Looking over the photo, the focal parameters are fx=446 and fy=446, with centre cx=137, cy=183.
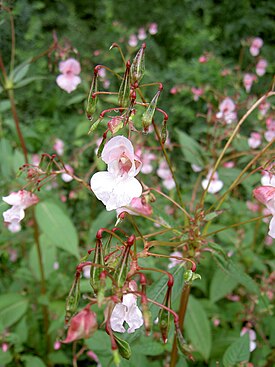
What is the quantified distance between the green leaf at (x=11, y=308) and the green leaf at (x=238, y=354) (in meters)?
0.94

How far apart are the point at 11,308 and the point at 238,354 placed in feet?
3.35

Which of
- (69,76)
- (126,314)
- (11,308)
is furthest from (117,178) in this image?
(11,308)

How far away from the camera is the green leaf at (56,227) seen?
1.71 meters

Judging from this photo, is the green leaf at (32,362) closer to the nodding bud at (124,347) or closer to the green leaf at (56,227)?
the green leaf at (56,227)

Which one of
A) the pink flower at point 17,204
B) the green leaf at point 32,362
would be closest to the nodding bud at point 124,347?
the pink flower at point 17,204

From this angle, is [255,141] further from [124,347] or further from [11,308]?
[124,347]

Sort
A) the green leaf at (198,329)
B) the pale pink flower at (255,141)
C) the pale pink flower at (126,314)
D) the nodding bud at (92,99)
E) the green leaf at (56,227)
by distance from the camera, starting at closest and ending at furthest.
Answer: the pale pink flower at (126,314) → the nodding bud at (92,99) → the green leaf at (198,329) → the green leaf at (56,227) → the pale pink flower at (255,141)

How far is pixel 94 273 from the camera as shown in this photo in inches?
→ 29.7

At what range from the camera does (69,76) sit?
5.98 feet

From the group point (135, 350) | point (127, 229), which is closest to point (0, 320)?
point (135, 350)

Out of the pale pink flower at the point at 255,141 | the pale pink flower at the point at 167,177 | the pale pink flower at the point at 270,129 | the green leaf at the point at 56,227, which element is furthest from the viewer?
the pale pink flower at the point at 167,177

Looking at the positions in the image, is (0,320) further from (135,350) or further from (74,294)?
(74,294)

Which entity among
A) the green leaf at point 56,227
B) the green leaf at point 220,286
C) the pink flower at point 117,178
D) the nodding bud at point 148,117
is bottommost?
the green leaf at point 220,286

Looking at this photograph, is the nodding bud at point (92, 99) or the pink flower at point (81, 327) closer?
the pink flower at point (81, 327)
